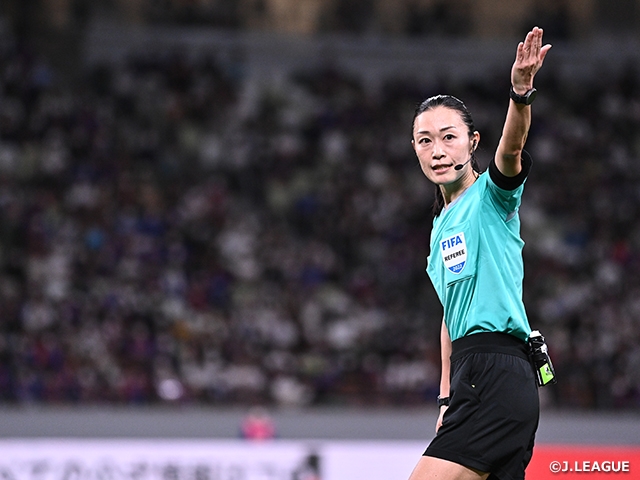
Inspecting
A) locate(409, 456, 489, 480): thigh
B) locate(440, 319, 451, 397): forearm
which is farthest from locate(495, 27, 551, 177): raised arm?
locate(409, 456, 489, 480): thigh

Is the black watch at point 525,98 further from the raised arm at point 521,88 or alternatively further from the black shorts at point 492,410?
the black shorts at point 492,410

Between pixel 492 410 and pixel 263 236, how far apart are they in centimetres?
1137

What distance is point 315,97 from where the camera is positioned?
17.4 meters

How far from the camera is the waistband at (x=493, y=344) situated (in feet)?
10.6

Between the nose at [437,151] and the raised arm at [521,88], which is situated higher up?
the raised arm at [521,88]

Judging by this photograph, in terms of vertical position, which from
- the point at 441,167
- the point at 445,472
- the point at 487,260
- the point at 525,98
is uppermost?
the point at 525,98

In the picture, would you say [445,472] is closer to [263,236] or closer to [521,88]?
[521,88]

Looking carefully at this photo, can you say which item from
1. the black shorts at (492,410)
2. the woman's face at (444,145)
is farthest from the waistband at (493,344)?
the woman's face at (444,145)

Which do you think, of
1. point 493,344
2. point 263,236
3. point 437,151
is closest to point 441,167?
point 437,151

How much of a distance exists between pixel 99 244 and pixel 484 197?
10.9 metres

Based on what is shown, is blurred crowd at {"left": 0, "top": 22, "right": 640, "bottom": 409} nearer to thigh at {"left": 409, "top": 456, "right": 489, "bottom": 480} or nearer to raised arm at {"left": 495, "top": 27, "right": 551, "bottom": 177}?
thigh at {"left": 409, "top": 456, "right": 489, "bottom": 480}

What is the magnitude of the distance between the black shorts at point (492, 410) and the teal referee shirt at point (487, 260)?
66 mm

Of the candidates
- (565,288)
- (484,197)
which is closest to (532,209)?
(565,288)

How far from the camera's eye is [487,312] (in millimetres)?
3227
